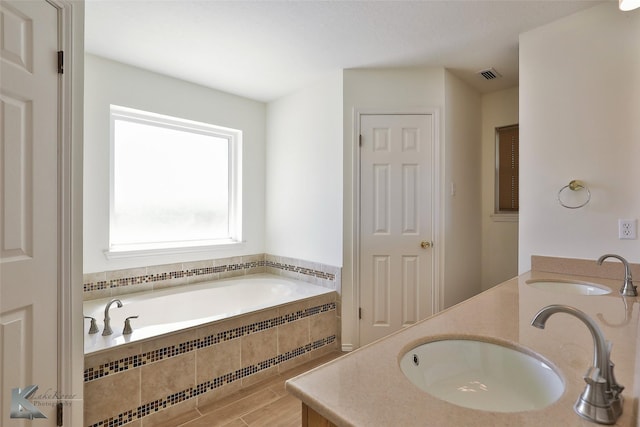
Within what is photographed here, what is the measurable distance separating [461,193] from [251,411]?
248 centimetres

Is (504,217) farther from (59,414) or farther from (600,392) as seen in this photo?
(59,414)

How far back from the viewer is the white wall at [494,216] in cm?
315

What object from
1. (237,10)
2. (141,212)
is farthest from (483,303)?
(141,212)

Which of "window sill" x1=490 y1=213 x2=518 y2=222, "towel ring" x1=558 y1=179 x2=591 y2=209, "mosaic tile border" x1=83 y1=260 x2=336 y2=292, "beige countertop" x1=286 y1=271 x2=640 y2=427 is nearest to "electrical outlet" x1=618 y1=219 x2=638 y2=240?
"towel ring" x1=558 y1=179 x2=591 y2=209

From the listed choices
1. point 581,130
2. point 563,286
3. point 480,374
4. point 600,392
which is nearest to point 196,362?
point 480,374

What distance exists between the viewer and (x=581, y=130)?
77.3 inches

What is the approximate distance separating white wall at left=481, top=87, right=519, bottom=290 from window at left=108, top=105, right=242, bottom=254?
8.61 feet

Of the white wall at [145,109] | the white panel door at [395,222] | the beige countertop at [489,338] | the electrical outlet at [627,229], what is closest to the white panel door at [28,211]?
the beige countertop at [489,338]

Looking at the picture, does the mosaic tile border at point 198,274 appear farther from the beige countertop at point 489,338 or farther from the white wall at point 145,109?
the beige countertop at point 489,338

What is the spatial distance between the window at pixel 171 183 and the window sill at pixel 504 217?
268 centimetres

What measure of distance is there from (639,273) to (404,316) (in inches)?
62.6

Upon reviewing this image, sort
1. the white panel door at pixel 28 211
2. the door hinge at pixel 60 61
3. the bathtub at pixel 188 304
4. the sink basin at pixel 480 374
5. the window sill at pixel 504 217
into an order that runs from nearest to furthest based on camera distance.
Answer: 1. the sink basin at pixel 480 374
2. the white panel door at pixel 28 211
3. the door hinge at pixel 60 61
4. the bathtub at pixel 188 304
5. the window sill at pixel 504 217

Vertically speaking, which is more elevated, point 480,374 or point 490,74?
point 490,74
